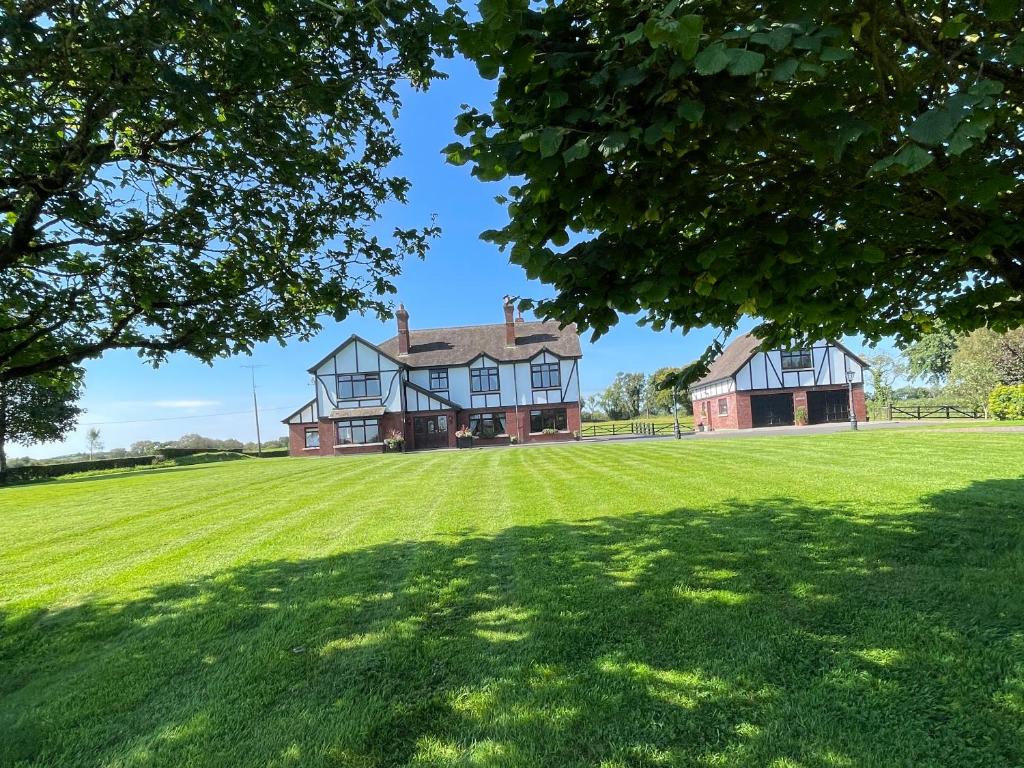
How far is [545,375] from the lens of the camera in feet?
117

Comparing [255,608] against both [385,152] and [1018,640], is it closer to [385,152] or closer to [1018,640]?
[385,152]

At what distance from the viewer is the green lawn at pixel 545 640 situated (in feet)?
8.46

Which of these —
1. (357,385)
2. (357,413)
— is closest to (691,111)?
(357,413)

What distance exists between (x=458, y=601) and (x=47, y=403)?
47.9 meters

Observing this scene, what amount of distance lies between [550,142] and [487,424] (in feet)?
110

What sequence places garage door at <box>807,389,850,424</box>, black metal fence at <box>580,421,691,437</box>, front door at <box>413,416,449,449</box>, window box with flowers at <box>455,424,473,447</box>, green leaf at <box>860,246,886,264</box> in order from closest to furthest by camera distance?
green leaf at <box>860,246,886,264</box>
window box with flowers at <box>455,424,473,447</box>
garage door at <box>807,389,850,424</box>
front door at <box>413,416,449,449</box>
black metal fence at <box>580,421,691,437</box>

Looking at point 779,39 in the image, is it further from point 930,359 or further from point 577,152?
point 930,359

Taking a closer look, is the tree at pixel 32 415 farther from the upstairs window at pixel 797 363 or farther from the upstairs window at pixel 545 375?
the upstairs window at pixel 797 363

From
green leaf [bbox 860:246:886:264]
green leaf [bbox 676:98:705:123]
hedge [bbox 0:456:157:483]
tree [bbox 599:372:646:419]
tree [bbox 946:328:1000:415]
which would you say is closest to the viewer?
green leaf [bbox 676:98:705:123]

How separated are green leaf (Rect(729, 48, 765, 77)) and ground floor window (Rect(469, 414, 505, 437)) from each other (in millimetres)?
33914

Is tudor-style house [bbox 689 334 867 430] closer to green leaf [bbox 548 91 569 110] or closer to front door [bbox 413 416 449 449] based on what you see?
front door [bbox 413 416 449 449]

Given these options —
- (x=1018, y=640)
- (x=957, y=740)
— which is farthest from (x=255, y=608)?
(x=1018, y=640)

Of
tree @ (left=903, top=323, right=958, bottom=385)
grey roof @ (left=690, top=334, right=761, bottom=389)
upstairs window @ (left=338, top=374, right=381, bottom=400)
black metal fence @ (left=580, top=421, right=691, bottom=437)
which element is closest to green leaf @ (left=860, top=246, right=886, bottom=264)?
grey roof @ (left=690, top=334, right=761, bottom=389)

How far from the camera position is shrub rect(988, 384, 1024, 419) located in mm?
22578
